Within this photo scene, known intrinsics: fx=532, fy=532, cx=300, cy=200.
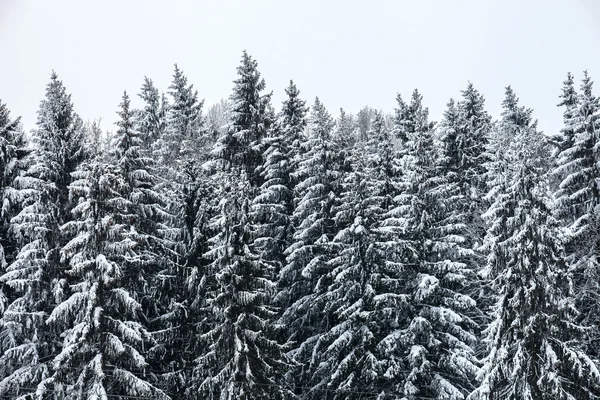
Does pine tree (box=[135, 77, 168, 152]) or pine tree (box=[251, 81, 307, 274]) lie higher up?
pine tree (box=[135, 77, 168, 152])

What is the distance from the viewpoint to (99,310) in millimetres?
19141

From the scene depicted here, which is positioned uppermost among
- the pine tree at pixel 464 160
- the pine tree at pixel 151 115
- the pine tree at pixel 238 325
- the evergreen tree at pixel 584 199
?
the pine tree at pixel 151 115

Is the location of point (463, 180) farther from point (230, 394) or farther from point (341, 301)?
point (230, 394)

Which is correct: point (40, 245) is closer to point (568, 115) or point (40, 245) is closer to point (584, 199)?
point (584, 199)

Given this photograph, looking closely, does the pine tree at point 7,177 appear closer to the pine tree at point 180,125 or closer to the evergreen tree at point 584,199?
the pine tree at point 180,125

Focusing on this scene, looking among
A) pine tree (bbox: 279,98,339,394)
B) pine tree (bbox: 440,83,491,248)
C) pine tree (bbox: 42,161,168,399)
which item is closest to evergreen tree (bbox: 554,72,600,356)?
pine tree (bbox: 440,83,491,248)

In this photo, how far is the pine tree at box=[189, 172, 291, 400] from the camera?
Answer: 66.3ft

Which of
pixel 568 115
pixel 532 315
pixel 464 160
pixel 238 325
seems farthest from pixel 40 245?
pixel 568 115

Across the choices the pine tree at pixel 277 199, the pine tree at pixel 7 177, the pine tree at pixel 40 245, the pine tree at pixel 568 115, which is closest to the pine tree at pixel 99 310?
the pine tree at pixel 40 245

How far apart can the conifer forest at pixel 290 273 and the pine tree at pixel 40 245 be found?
0.10m

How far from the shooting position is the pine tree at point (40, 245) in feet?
71.7

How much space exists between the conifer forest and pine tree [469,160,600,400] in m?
0.07

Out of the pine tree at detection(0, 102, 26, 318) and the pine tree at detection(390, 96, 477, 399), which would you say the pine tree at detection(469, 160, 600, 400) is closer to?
the pine tree at detection(390, 96, 477, 399)

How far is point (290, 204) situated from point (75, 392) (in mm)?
Answer: 13912
